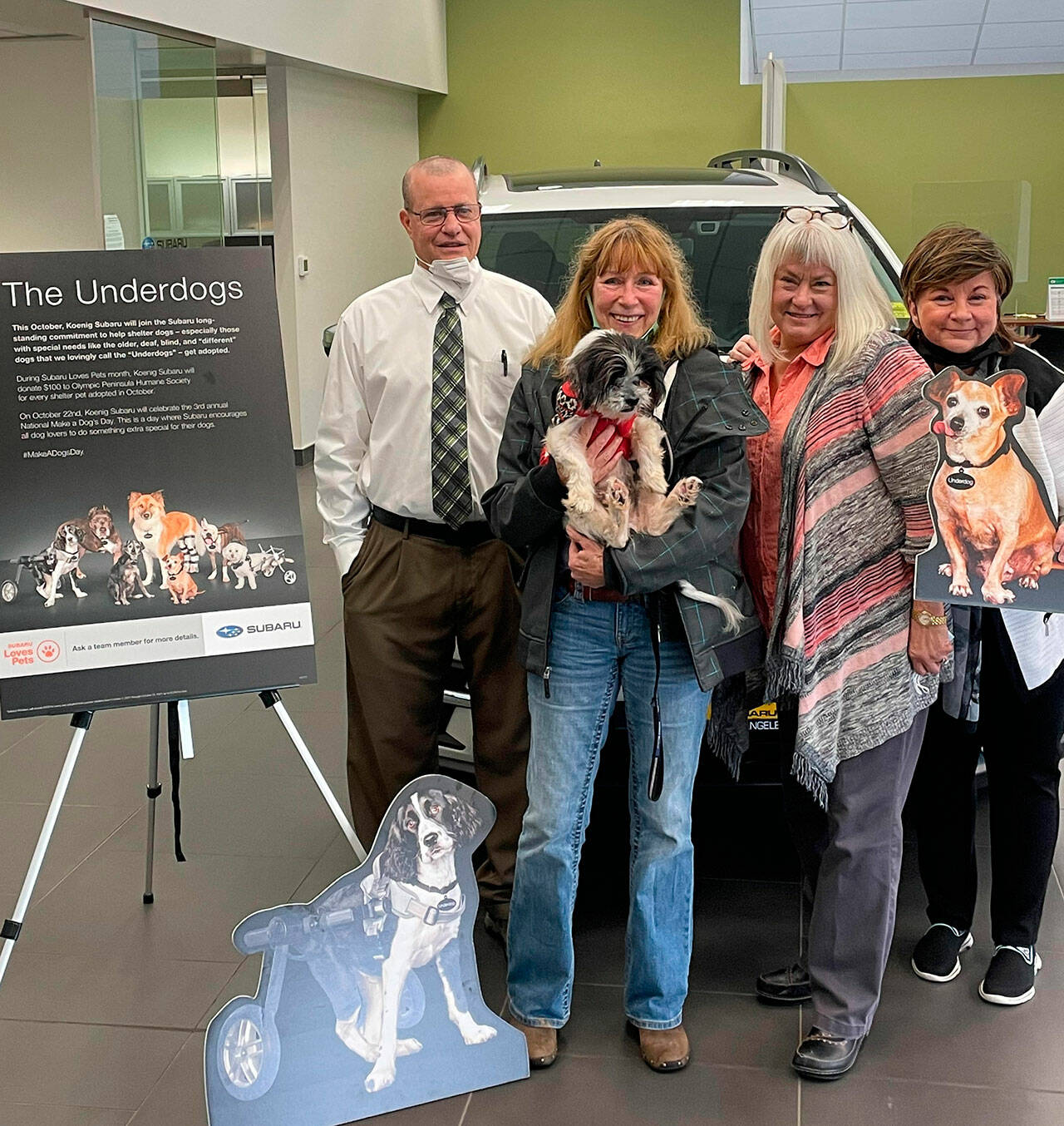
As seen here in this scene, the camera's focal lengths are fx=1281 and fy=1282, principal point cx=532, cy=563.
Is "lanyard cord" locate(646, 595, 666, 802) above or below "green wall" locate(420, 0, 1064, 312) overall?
below

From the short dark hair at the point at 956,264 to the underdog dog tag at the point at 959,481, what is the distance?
40 centimetres

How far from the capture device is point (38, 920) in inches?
125

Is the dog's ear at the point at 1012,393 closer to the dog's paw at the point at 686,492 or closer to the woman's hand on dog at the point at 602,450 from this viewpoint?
the dog's paw at the point at 686,492

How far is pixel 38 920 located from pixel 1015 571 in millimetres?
2429

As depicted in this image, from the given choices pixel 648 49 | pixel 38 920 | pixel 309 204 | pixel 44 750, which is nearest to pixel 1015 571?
pixel 38 920

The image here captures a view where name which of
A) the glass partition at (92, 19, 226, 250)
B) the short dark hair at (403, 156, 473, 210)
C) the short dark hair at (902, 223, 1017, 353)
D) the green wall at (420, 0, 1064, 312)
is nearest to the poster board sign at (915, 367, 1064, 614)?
the short dark hair at (902, 223, 1017, 353)

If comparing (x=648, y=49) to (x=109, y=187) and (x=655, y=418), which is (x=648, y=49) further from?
(x=655, y=418)

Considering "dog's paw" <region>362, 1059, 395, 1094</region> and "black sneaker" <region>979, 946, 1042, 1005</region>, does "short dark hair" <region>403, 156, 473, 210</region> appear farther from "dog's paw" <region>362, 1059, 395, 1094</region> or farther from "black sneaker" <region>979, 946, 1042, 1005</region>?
"black sneaker" <region>979, 946, 1042, 1005</region>

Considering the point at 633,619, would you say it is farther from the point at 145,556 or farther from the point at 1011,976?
the point at 1011,976

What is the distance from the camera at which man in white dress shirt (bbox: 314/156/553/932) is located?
278 cm

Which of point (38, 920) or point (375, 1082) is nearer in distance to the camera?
point (375, 1082)

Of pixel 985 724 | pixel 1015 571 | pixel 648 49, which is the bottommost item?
pixel 985 724

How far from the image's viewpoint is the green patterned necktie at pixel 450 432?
2.76 metres

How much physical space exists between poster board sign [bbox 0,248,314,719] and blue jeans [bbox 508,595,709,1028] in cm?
62
